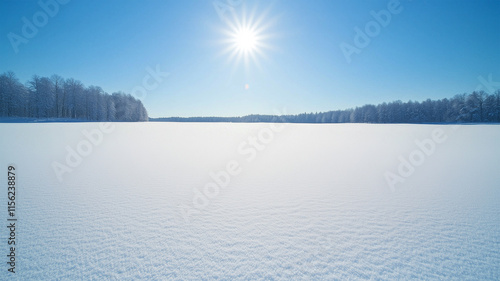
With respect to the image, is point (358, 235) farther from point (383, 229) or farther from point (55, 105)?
point (55, 105)

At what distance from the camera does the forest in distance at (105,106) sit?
3619 centimetres

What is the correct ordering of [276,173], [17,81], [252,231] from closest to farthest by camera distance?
1. [252,231]
2. [276,173]
3. [17,81]

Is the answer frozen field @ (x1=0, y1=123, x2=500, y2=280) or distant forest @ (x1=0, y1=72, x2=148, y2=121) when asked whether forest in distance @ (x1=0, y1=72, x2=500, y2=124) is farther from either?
frozen field @ (x1=0, y1=123, x2=500, y2=280)

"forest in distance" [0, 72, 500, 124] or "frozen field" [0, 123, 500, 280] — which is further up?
"forest in distance" [0, 72, 500, 124]

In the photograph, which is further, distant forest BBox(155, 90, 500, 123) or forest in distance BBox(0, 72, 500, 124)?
distant forest BBox(155, 90, 500, 123)

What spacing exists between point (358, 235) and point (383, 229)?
49 centimetres

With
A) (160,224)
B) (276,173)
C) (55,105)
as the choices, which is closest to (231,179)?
(276,173)

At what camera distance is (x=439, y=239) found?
2.48 meters

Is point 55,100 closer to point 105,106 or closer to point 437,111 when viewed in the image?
point 105,106

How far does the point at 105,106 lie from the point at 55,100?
8.93m

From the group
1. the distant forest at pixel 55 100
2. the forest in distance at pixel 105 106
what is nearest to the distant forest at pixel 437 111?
the forest in distance at pixel 105 106

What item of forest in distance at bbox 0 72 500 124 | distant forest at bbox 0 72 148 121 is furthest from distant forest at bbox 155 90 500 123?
distant forest at bbox 0 72 148 121

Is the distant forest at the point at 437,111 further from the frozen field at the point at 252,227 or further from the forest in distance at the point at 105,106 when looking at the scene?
the frozen field at the point at 252,227

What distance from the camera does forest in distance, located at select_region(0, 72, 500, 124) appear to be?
36188 millimetres
